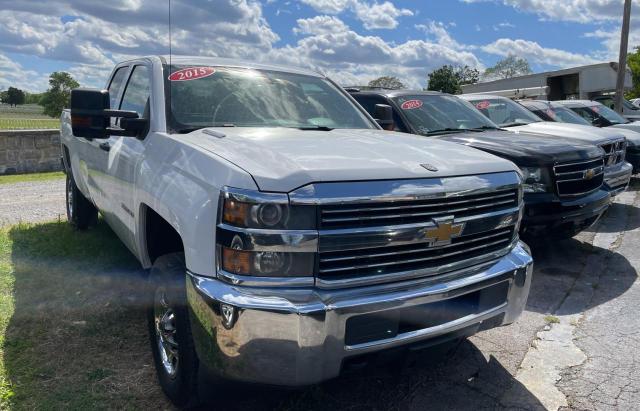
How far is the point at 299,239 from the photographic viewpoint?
2.22 metres

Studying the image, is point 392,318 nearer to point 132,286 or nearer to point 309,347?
point 309,347

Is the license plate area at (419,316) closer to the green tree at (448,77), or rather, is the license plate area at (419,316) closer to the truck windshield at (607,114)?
the truck windshield at (607,114)

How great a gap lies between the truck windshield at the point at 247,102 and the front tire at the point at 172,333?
0.95 meters

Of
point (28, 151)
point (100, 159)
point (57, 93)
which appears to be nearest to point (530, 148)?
point (100, 159)

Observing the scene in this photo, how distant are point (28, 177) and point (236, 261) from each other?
11.9m

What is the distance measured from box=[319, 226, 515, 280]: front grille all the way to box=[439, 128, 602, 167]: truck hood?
241cm

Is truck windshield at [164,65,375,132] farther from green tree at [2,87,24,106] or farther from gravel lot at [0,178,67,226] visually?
green tree at [2,87,24,106]

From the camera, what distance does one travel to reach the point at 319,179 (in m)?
2.28

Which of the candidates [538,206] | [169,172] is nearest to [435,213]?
[169,172]

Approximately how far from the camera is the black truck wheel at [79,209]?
241 inches

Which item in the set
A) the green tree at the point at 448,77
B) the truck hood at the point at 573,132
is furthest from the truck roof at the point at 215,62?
the green tree at the point at 448,77

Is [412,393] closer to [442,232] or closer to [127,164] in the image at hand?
[442,232]

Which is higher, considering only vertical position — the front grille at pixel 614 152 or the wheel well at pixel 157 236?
the front grille at pixel 614 152

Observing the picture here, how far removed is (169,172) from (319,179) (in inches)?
38.7
